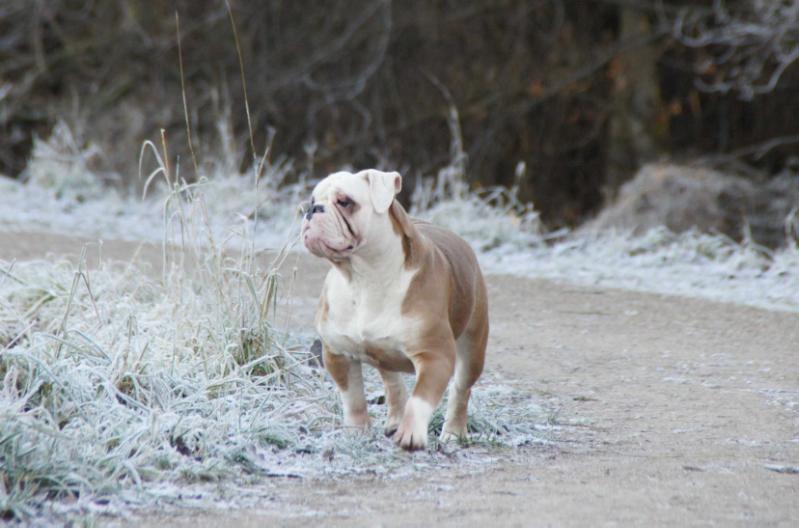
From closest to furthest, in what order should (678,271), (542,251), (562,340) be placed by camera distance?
(562,340)
(678,271)
(542,251)

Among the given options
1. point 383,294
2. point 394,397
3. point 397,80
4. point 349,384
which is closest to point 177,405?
point 349,384

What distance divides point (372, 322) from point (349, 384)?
34 cm

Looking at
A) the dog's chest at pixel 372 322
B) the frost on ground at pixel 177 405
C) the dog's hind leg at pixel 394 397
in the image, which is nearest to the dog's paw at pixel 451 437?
the frost on ground at pixel 177 405

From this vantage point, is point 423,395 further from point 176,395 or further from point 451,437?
point 176,395

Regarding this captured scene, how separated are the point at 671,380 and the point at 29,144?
11592 millimetres

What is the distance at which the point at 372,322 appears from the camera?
3803mm

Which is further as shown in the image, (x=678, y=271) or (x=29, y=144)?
(x=29, y=144)

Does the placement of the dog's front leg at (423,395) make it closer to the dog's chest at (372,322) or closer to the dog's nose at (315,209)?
the dog's chest at (372,322)

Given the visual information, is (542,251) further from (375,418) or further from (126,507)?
(126,507)

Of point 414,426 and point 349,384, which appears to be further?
point 349,384

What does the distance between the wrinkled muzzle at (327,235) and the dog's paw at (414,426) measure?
20.6 inches

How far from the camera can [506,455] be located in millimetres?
4059

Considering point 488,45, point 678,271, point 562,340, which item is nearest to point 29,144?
point 488,45

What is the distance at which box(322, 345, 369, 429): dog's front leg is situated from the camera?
13.1ft
